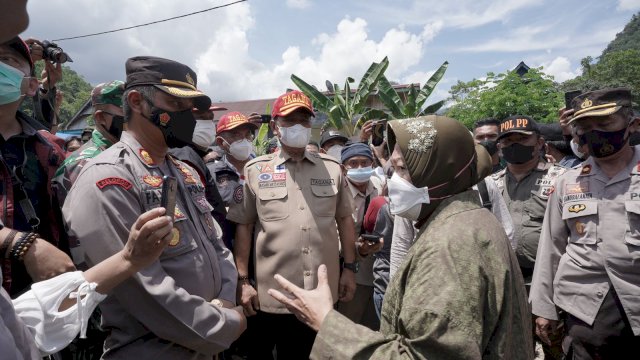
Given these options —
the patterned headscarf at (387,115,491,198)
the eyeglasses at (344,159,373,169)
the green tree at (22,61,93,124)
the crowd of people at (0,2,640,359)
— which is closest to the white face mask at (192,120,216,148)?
the crowd of people at (0,2,640,359)

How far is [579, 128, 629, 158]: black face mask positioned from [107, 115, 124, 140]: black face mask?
136 inches

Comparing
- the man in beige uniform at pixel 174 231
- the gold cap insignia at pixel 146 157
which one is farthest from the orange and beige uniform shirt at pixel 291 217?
the gold cap insignia at pixel 146 157

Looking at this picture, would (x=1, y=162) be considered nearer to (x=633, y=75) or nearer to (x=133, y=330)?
(x=133, y=330)

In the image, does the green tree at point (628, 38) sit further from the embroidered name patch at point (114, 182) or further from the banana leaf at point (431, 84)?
the embroidered name patch at point (114, 182)

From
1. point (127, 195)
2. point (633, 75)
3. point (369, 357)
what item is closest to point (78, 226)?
point (127, 195)

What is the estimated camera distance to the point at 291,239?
10.5 ft

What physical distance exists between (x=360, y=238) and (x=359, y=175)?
0.99 meters

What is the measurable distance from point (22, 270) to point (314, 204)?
6.52 ft

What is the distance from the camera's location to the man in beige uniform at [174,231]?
5.86ft

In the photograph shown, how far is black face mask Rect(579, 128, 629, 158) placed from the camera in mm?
2910

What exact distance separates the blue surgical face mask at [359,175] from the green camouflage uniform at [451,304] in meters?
2.78

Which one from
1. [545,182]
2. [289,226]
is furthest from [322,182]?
[545,182]

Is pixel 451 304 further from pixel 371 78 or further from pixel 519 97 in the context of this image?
pixel 519 97

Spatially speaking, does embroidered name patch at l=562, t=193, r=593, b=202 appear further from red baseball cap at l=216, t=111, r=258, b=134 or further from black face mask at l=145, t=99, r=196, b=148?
red baseball cap at l=216, t=111, r=258, b=134
